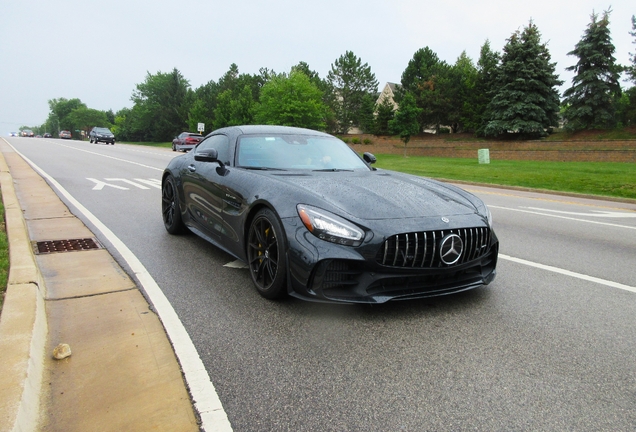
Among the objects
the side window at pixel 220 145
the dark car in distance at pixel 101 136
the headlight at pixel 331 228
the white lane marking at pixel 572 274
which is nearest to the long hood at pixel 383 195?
the headlight at pixel 331 228

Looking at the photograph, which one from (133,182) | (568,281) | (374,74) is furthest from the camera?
(374,74)

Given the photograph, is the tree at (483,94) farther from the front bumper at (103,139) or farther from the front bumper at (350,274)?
the front bumper at (350,274)

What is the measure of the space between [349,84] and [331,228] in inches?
2876

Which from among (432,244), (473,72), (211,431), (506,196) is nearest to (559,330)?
(432,244)

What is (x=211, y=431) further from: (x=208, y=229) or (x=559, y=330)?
(x=208, y=229)

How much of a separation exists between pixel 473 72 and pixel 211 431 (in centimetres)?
6258

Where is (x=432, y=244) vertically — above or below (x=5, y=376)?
above

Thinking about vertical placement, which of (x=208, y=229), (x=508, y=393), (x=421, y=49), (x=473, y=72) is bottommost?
(x=508, y=393)

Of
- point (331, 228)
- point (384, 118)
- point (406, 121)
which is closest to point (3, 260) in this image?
point (331, 228)

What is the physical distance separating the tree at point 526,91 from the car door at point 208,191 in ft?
133

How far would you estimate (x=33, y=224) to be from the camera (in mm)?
6930

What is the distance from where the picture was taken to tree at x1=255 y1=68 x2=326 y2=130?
162ft

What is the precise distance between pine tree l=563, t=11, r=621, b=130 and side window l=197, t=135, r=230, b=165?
39824 mm

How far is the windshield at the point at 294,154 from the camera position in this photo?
16.3 ft
